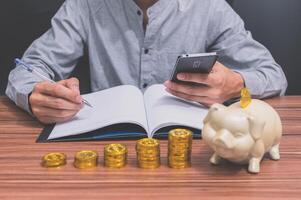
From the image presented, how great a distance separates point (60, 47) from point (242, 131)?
73 cm

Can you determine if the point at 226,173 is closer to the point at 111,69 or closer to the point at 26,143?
the point at 26,143

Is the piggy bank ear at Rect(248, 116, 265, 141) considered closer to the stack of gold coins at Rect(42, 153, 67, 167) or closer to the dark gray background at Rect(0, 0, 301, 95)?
the stack of gold coins at Rect(42, 153, 67, 167)

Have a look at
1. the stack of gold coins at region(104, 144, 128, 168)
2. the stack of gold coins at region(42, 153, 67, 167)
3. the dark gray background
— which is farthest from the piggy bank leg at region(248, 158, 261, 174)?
the dark gray background

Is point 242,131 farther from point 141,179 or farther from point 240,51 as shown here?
point 240,51

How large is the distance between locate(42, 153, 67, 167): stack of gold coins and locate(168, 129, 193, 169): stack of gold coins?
0.19 m

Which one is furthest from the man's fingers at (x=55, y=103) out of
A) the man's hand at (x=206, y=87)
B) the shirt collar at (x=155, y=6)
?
the shirt collar at (x=155, y=6)

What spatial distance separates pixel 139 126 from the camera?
0.88 metres

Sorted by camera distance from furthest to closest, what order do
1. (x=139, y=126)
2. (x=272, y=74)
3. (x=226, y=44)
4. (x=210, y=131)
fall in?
1. (x=226, y=44)
2. (x=272, y=74)
3. (x=139, y=126)
4. (x=210, y=131)

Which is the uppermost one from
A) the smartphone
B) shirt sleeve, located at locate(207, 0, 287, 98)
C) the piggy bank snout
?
the smartphone

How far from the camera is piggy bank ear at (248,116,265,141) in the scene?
69 cm

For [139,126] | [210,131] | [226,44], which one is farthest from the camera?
[226,44]

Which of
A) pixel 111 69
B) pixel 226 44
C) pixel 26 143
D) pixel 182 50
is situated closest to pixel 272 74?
pixel 226 44

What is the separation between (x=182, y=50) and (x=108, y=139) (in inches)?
21.7

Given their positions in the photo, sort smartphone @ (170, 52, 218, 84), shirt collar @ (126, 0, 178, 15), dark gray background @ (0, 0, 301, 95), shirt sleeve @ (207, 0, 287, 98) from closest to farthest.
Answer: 1. smartphone @ (170, 52, 218, 84)
2. shirt sleeve @ (207, 0, 287, 98)
3. shirt collar @ (126, 0, 178, 15)
4. dark gray background @ (0, 0, 301, 95)
